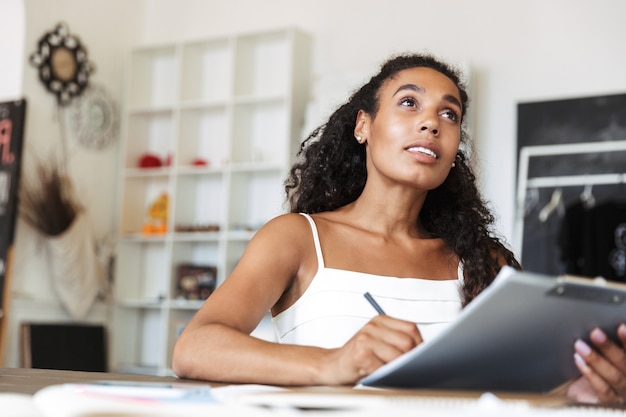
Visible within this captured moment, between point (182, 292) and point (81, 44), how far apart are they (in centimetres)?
169

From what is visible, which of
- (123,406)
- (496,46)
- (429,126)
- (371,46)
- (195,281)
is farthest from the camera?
(195,281)

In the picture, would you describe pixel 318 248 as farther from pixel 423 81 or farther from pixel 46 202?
pixel 46 202

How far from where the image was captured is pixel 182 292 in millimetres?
5621

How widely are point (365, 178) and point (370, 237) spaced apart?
10.0 inches

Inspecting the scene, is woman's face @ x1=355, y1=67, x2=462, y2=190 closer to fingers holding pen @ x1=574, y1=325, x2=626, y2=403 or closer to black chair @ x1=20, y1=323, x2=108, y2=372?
fingers holding pen @ x1=574, y1=325, x2=626, y2=403

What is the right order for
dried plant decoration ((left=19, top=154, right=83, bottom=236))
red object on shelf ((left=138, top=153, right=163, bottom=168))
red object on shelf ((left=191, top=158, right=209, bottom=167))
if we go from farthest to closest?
1. red object on shelf ((left=138, top=153, right=163, bottom=168))
2. red object on shelf ((left=191, top=158, right=209, bottom=167))
3. dried plant decoration ((left=19, top=154, right=83, bottom=236))

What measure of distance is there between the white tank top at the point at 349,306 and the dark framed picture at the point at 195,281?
12.3ft

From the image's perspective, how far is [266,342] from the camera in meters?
1.28

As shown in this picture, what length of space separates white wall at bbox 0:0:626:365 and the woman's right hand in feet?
10.9

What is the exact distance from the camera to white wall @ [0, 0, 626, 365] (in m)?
4.73

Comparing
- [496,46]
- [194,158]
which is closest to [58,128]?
[194,158]

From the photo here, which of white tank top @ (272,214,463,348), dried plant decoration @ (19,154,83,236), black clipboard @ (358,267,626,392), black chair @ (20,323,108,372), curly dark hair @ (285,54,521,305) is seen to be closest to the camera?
black clipboard @ (358,267,626,392)

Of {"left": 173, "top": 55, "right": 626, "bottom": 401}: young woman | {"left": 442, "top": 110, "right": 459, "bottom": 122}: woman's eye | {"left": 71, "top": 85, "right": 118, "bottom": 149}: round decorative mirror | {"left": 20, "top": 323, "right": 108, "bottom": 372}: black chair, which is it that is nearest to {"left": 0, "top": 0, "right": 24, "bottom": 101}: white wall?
{"left": 71, "top": 85, "right": 118, "bottom": 149}: round decorative mirror

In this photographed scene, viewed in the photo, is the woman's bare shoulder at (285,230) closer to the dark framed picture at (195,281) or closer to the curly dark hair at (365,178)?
the curly dark hair at (365,178)
